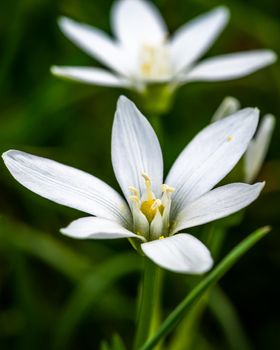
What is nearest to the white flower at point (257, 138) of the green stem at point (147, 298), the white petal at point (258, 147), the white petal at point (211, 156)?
the white petal at point (258, 147)

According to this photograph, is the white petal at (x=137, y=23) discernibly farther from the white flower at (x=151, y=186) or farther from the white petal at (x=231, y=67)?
the white flower at (x=151, y=186)

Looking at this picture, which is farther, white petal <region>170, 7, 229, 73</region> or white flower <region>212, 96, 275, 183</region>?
white petal <region>170, 7, 229, 73</region>

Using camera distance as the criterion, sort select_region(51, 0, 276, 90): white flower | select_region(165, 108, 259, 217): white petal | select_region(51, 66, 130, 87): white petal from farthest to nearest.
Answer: select_region(51, 0, 276, 90): white flower, select_region(51, 66, 130, 87): white petal, select_region(165, 108, 259, 217): white petal

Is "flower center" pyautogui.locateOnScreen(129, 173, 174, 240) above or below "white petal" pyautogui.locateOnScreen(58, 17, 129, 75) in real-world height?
below

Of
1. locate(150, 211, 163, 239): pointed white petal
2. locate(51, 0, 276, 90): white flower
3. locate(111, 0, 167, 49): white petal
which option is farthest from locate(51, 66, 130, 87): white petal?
locate(150, 211, 163, 239): pointed white petal

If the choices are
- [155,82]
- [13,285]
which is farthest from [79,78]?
[13,285]

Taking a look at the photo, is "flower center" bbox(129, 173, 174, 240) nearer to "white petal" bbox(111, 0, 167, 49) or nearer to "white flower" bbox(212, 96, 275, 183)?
"white flower" bbox(212, 96, 275, 183)

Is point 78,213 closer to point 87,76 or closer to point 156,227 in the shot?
point 87,76

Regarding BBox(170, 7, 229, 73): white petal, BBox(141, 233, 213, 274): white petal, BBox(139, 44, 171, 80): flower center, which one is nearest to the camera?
BBox(141, 233, 213, 274): white petal
